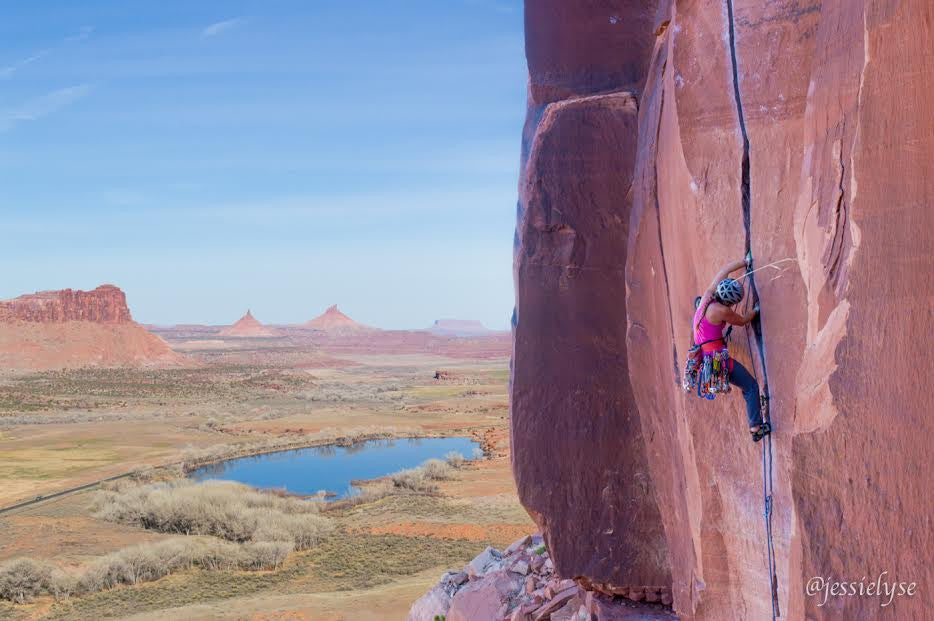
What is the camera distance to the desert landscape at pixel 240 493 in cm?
1659

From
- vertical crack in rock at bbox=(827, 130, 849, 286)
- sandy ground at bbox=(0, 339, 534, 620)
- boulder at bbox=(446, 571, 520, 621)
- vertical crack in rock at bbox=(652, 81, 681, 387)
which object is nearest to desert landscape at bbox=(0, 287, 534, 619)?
sandy ground at bbox=(0, 339, 534, 620)

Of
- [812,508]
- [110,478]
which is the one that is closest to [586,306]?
[812,508]

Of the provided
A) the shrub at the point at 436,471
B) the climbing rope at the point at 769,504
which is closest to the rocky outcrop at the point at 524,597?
the climbing rope at the point at 769,504

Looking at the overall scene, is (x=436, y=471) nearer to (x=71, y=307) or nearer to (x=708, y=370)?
(x=708, y=370)

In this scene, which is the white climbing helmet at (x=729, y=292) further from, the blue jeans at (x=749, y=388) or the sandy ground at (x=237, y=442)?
the sandy ground at (x=237, y=442)

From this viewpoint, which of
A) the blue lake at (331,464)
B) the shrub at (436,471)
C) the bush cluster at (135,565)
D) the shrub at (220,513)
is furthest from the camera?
the blue lake at (331,464)

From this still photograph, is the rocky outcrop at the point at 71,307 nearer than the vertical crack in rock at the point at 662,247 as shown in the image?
No

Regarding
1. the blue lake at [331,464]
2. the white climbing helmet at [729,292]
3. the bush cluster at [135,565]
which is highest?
the white climbing helmet at [729,292]

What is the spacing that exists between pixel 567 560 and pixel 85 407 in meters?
56.9

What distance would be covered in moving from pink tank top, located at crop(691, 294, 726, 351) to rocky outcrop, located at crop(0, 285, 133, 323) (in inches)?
4624

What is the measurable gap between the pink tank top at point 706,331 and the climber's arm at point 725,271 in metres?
0.08

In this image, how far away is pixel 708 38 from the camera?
573cm

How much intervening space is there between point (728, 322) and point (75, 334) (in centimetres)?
11411

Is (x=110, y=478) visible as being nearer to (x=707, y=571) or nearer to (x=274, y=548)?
(x=274, y=548)
